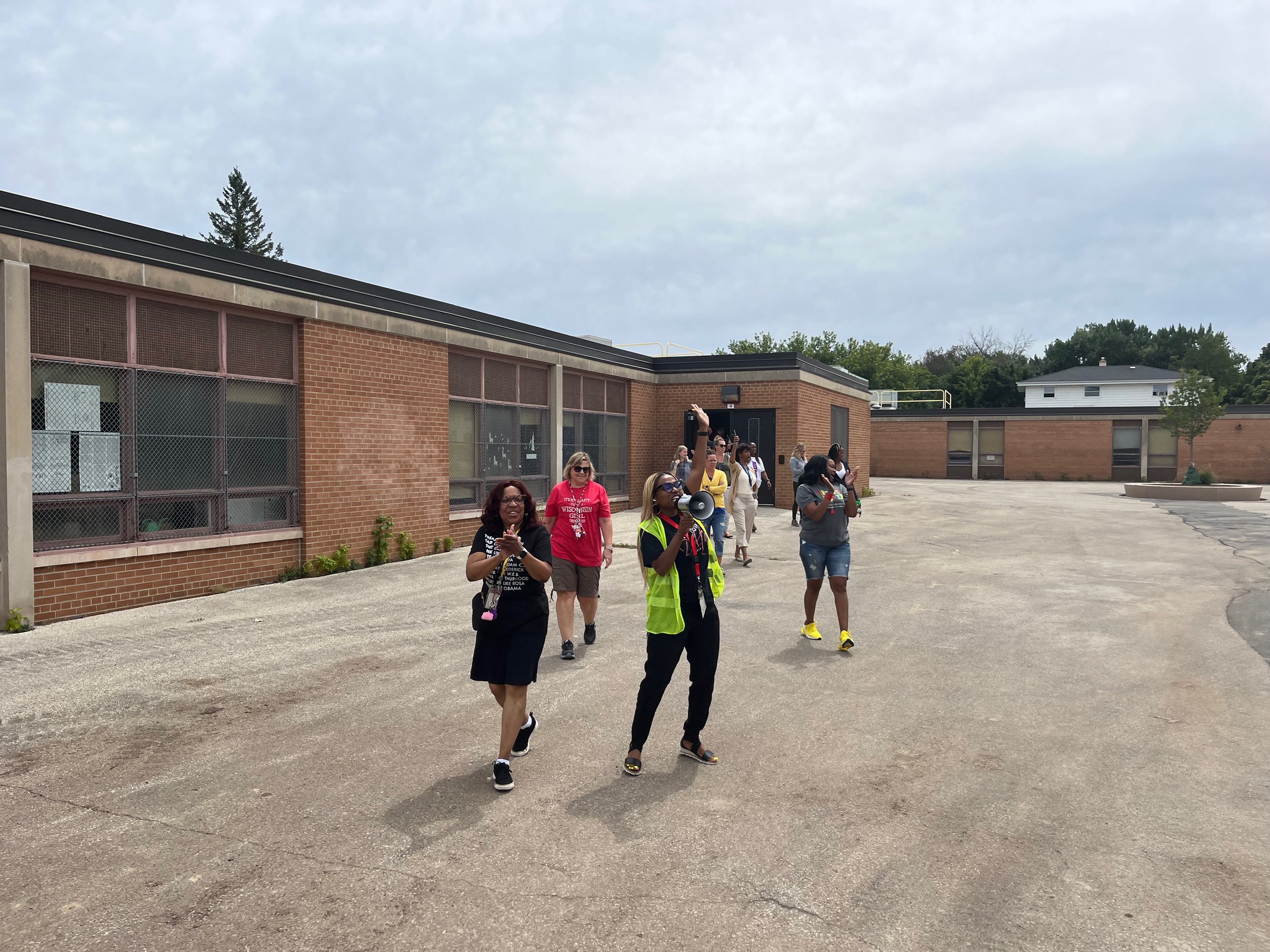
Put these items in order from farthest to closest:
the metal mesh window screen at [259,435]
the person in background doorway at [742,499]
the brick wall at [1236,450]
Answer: the brick wall at [1236,450], the person in background doorway at [742,499], the metal mesh window screen at [259,435]

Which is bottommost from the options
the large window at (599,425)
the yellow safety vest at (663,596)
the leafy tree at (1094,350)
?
the yellow safety vest at (663,596)

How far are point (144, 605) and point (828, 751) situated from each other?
777 centimetres

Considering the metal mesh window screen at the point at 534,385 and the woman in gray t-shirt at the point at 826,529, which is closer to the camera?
the woman in gray t-shirt at the point at 826,529

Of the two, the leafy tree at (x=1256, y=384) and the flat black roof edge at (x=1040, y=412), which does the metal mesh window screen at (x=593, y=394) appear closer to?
the flat black roof edge at (x=1040, y=412)

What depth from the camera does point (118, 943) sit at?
3.21 metres

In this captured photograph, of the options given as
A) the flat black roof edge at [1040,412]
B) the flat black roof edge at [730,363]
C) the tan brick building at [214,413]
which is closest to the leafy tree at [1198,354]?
the flat black roof edge at [1040,412]

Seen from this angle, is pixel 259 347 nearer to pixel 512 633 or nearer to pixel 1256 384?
pixel 512 633

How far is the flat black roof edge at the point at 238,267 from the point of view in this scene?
8.52 meters

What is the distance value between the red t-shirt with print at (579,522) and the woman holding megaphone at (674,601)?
2549 millimetres

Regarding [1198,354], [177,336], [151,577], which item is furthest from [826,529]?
[1198,354]

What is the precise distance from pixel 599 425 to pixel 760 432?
4646mm

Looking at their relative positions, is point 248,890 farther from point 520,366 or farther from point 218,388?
point 520,366

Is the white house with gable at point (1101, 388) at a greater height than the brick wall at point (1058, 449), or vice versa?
the white house with gable at point (1101, 388)

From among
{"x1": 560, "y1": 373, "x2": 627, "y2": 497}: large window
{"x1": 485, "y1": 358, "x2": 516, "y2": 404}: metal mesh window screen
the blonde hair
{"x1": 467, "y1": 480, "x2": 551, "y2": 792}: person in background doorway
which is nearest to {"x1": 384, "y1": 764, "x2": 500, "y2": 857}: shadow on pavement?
{"x1": 467, "y1": 480, "x2": 551, "y2": 792}: person in background doorway
